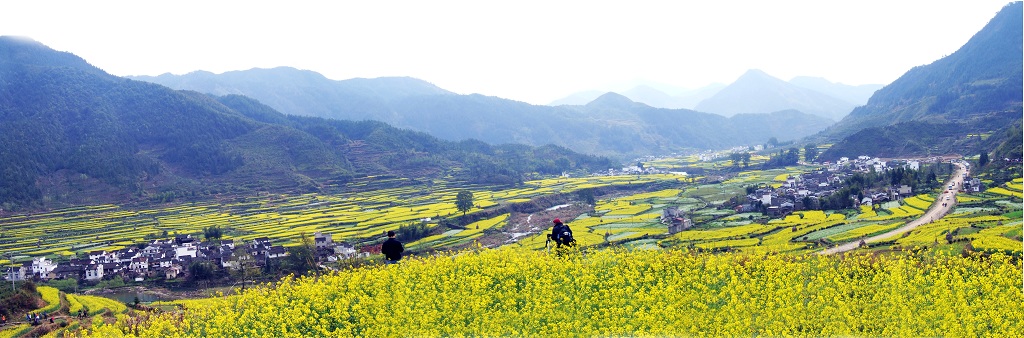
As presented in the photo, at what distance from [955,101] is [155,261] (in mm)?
107468

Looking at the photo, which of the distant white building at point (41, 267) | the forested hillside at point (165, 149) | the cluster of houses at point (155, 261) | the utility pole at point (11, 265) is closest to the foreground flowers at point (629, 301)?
the cluster of houses at point (155, 261)

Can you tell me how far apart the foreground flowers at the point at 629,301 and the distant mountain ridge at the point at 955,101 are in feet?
170

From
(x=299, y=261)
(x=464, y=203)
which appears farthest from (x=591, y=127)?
(x=299, y=261)

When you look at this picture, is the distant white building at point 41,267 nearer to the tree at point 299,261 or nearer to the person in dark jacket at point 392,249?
the tree at point 299,261

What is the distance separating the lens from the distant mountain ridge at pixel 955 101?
73.8 m

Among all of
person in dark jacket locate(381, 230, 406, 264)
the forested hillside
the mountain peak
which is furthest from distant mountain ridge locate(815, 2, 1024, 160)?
the mountain peak

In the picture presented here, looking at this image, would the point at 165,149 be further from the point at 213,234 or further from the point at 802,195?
the point at 802,195

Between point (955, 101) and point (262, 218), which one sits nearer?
point (262, 218)

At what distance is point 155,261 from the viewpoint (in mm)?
33688

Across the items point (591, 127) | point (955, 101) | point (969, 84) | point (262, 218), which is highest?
point (591, 127)

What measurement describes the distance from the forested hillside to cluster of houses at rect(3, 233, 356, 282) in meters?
35.4

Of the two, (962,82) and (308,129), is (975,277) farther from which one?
(962,82)

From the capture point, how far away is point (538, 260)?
12523 millimetres

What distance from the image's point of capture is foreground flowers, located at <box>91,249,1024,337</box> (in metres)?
9.46
